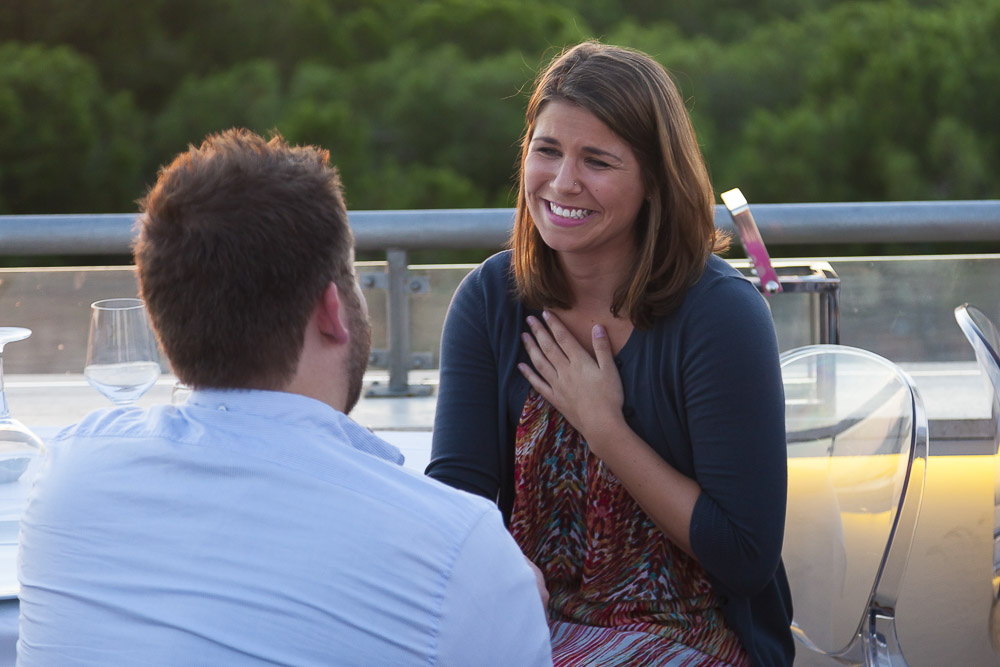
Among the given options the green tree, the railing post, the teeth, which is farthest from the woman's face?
the green tree

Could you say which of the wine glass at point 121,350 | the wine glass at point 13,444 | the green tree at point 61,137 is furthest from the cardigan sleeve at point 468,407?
the green tree at point 61,137

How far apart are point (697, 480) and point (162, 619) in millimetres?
810

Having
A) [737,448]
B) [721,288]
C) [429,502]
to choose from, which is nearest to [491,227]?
[721,288]

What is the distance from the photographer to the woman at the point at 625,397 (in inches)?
51.8

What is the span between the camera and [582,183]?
4.68 ft

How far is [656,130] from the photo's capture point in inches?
55.2

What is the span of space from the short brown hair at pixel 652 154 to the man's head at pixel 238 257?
632 mm

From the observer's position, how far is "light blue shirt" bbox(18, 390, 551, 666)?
71 cm

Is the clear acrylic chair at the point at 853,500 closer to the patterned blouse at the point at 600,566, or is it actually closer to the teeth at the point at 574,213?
the patterned blouse at the point at 600,566

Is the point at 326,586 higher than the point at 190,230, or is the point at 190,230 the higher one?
the point at 190,230

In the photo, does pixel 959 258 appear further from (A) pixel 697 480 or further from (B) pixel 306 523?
(B) pixel 306 523

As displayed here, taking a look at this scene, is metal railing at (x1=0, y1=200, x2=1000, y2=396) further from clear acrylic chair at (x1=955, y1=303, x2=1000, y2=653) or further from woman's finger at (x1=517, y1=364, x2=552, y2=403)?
woman's finger at (x1=517, y1=364, x2=552, y2=403)

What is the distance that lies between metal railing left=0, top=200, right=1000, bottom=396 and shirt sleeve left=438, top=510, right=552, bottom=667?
211cm

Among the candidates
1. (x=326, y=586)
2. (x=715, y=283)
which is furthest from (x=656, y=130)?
(x=326, y=586)
